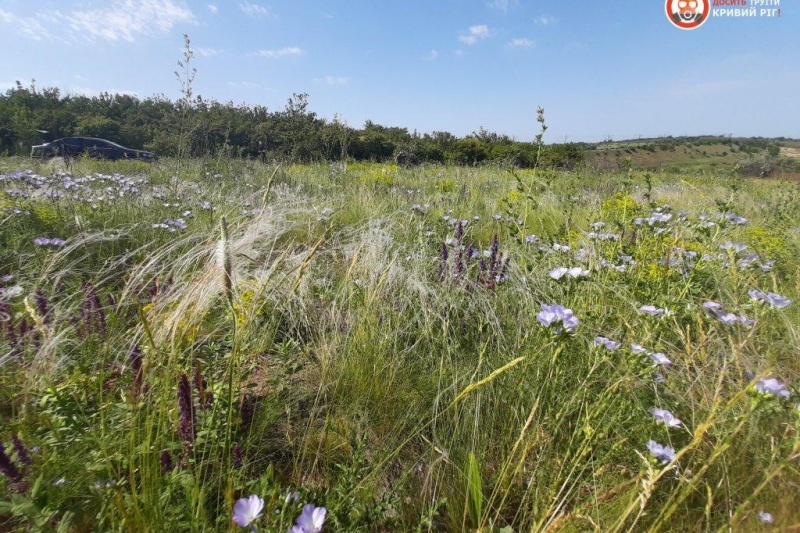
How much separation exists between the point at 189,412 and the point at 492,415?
99 cm

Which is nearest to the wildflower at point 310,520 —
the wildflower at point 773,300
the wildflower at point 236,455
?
the wildflower at point 236,455

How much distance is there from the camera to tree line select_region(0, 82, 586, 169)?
5.82 meters

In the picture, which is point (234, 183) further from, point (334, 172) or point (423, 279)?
point (423, 279)

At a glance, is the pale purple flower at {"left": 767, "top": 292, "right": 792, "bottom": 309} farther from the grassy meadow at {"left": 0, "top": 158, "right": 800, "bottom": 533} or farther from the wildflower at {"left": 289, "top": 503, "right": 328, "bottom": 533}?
the wildflower at {"left": 289, "top": 503, "right": 328, "bottom": 533}

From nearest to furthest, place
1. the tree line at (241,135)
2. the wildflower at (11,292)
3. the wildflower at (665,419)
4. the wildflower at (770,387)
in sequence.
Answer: the wildflower at (770,387), the wildflower at (665,419), the wildflower at (11,292), the tree line at (241,135)

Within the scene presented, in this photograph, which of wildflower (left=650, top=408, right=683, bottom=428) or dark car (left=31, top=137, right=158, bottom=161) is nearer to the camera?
wildflower (left=650, top=408, right=683, bottom=428)

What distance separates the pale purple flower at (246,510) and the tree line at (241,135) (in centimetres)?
216

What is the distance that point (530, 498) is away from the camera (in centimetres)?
123

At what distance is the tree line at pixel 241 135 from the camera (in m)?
5.82

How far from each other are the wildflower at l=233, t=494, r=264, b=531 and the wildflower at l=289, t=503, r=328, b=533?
88 mm

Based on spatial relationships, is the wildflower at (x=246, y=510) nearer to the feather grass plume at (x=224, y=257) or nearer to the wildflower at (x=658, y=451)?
the feather grass plume at (x=224, y=257)

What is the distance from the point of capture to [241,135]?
12344mm

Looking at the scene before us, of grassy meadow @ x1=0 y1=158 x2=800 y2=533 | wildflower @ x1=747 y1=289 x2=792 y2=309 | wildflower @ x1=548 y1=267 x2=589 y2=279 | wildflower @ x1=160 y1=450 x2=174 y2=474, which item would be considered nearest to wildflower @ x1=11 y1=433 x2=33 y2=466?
grassy meadow @ x1=0 y1=158 x2=800 y2=533

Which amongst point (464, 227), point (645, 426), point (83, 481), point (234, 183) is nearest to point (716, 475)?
point (645, 426)
